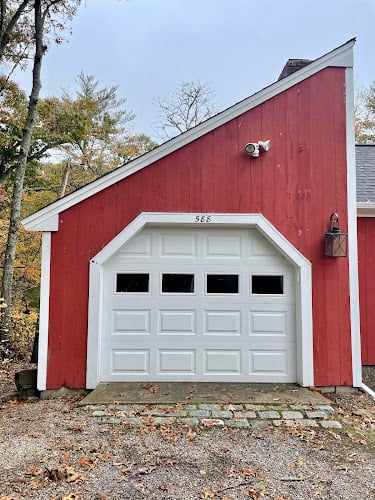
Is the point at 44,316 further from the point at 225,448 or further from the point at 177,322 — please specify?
the point at 225,448

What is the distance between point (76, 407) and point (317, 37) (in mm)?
19919

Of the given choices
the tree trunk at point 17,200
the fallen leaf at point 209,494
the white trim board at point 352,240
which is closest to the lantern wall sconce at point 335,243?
the white trim board at point 352,240

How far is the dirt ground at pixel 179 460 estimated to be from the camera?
246 cm

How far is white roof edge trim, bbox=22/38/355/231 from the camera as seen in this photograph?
15.4 feet

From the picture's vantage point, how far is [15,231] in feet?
24.8

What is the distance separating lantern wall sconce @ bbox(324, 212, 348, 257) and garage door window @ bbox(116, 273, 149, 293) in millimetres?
2657

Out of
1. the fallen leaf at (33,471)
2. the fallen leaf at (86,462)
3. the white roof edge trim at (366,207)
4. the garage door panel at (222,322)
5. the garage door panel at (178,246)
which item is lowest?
the fallen leaf at (33,471)

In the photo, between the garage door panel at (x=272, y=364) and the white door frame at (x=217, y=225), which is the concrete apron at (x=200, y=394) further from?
the white door frame at (x=217, y=225)

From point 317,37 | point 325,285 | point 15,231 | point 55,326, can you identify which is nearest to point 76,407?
point 55,326

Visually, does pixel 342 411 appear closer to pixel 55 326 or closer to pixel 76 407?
pixel 76 407

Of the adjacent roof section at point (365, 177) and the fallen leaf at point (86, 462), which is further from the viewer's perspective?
the adjacent roof section at point (365, 177)

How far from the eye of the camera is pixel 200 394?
4.33m

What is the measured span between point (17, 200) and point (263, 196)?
5.70 metres

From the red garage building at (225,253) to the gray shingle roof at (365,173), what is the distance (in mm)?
1290
